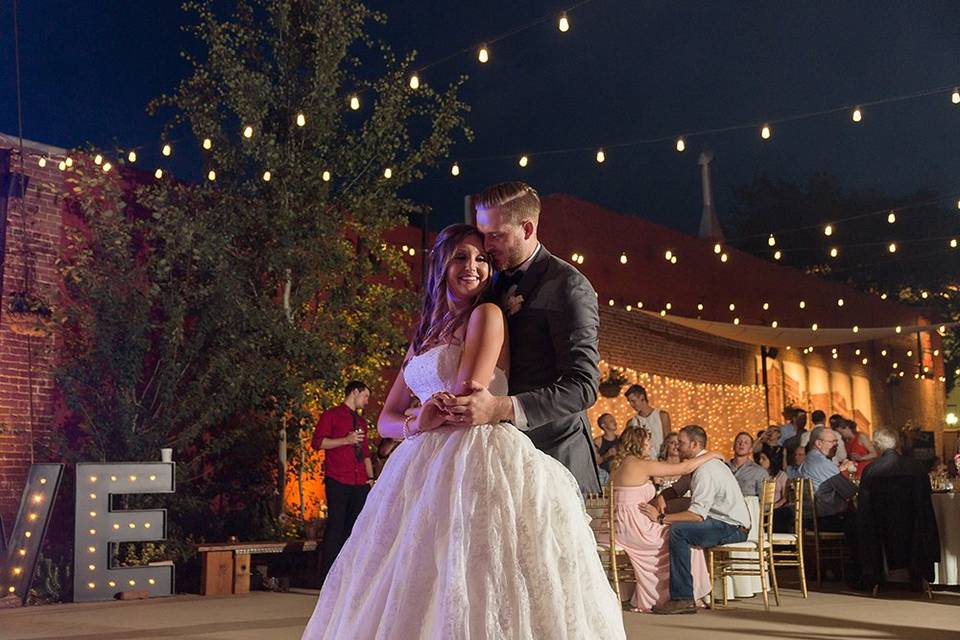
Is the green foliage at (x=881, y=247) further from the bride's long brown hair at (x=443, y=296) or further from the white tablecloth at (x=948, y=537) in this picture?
the bride's long brown hair at (x=443, y=296)

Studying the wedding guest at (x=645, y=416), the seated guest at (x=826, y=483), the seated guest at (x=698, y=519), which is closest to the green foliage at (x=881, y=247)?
the wedding guest at (x=645, y=416)

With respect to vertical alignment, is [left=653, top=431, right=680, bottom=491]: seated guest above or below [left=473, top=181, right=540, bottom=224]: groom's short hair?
below

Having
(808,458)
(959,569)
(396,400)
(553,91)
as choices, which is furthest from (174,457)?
(553,91)

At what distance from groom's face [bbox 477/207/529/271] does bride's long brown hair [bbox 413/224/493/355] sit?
22mm

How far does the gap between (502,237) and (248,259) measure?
7239 millimetres

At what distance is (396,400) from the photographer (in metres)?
3.00

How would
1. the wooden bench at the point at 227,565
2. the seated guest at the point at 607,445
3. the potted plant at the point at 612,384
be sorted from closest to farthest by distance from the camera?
the wooden bench at the point at 227,565 → the seated guest at the point at 607,445 → the potted plant at the point at 612,384

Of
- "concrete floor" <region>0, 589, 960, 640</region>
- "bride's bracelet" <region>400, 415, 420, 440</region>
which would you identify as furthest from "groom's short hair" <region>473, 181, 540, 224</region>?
"concrete floor" <region>0, 589, 960, 640</region>

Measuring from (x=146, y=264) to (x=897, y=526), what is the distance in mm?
6035

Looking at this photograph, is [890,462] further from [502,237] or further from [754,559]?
[502,237]

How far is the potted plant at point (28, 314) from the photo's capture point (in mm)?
8617

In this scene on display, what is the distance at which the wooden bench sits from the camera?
8.50m

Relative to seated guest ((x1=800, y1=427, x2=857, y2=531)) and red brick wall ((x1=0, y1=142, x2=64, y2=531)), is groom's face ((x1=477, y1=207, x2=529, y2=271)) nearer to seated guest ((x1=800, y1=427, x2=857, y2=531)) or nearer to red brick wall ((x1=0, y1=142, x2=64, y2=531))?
red brick wall ((x1=0, y1=142, x2=64, y2=531))

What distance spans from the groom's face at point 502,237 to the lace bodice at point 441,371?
24 centimetres
